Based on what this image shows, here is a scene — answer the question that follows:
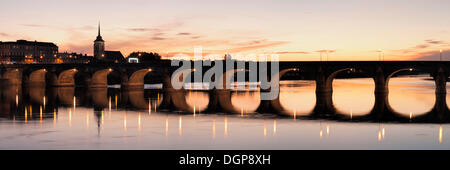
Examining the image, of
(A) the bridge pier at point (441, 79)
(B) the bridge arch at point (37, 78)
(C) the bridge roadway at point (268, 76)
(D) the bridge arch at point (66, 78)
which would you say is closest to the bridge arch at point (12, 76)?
(C) the bridge roadway at point (268, 76)

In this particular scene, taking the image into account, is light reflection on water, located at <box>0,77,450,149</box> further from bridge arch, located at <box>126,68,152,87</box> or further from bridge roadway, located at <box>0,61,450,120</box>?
bridge arch, located at <box>126,68,152,87</box>

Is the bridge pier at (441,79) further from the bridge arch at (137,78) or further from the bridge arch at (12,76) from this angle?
the bridge arch at (12,76)

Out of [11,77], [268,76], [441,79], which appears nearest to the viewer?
[441,79]

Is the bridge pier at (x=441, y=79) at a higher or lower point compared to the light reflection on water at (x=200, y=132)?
higher

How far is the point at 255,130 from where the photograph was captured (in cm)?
3288

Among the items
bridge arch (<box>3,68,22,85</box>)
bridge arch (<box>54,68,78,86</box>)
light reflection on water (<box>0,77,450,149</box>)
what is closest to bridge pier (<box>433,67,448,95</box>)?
light reflection on water (<box>0,77,450,149</box>)

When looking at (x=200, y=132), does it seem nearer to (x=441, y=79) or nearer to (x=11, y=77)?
(x=441, y=79)

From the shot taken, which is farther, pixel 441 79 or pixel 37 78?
pixel 37 78

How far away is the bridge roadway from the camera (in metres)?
52.6

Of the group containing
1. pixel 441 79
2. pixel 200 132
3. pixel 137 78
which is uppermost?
pixel 137 78

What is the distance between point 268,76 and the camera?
8000cm

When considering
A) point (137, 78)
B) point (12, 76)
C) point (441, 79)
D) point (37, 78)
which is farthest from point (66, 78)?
point (441, 79)

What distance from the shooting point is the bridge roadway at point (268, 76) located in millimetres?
52594
